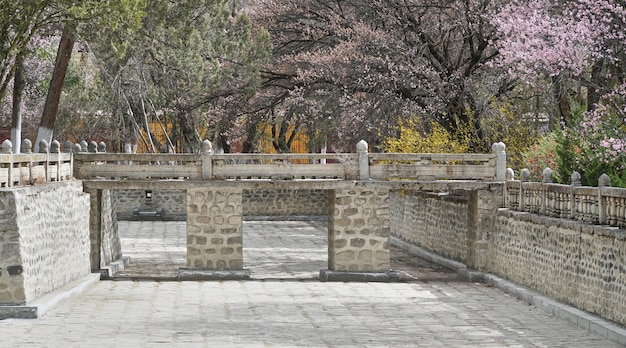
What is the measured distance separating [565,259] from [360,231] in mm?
7710

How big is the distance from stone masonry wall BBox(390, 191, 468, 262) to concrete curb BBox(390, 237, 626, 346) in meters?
0.28

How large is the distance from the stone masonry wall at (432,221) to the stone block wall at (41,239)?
990 centimetres

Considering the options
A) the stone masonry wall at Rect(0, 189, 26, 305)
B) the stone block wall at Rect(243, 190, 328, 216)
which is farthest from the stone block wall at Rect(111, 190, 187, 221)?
the stone masonry wall at Rect(0, 189, 26, 305)

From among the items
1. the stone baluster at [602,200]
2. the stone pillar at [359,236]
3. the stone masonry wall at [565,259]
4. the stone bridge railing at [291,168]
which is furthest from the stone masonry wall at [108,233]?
the stone baluster at [602,200]

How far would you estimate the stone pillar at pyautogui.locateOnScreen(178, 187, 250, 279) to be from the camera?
29734 mm

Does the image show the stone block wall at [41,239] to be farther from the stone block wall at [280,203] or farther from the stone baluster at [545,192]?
the stone block wall at [280,203]

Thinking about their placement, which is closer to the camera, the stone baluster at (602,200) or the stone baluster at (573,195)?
the stone baluster at (602,200)

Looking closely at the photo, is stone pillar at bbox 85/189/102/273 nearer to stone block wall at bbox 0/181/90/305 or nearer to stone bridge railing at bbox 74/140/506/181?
stone bridge railing at bbox 74/140/506/181

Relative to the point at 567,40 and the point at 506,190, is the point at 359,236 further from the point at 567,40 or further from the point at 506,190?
the point at 567,40

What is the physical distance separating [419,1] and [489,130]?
4481mm

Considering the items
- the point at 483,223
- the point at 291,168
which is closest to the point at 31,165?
the point at 291,168

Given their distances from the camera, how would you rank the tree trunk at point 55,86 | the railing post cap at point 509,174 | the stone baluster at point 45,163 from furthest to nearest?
the tree trunk at point 55,86 → the railing post cap at point 509,174 → the stone baluster at point 45,163

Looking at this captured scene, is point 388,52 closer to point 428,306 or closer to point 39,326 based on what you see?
point 428,306

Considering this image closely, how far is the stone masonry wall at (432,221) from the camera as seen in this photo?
32094 mm
